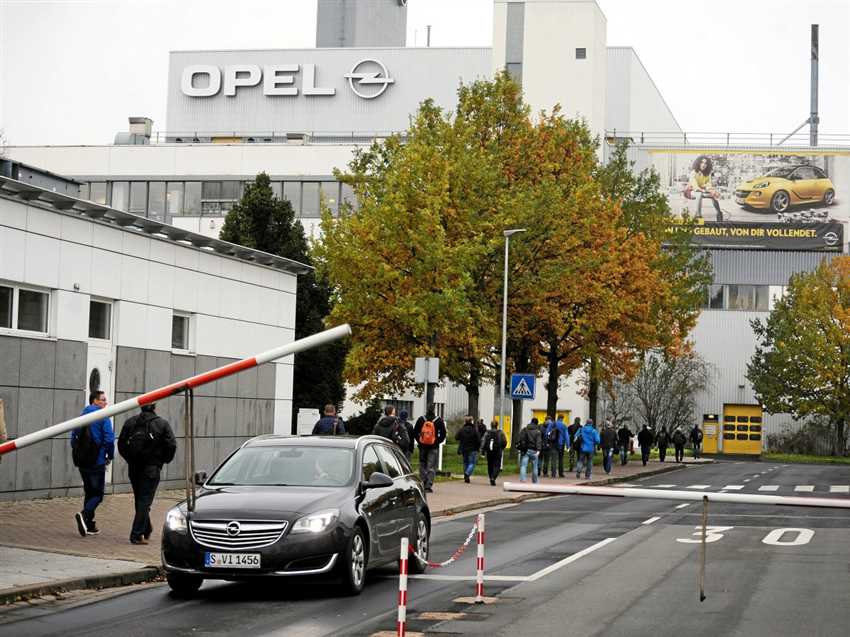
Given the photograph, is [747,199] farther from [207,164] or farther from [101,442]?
[101,442]

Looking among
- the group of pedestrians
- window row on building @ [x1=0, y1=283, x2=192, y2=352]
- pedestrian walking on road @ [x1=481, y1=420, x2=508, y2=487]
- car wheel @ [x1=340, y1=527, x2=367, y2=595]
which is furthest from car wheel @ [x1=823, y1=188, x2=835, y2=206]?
car wheel @ [x1=340, y1=527, x2=367, y2=595]

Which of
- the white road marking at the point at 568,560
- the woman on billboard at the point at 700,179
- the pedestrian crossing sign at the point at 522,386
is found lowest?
the white road marking at the point at 568,560

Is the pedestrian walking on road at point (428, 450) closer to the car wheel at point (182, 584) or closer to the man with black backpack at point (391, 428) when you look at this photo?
the man with black backpack at point (391, 428)

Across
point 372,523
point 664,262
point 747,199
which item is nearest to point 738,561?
point 372,523

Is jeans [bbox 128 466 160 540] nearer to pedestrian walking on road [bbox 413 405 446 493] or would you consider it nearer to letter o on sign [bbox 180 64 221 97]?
pedestrian walking on road [bbox 413 405 446 493]

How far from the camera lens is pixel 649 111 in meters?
90.8

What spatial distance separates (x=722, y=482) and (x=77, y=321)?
22767 mm

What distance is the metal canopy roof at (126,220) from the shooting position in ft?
69.1

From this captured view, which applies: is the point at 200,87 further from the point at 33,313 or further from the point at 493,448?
the point at 33,313

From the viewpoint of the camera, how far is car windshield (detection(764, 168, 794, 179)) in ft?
264

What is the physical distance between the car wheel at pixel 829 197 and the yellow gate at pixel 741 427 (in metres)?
12.5

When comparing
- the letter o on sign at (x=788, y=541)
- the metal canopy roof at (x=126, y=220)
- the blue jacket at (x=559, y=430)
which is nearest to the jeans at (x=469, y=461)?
the blue jacket at (x=559, y=430)

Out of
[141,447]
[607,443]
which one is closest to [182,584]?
[141,447]

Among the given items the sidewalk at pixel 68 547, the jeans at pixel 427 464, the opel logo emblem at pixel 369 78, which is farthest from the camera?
the opel logo emblem at pixel 369 78
